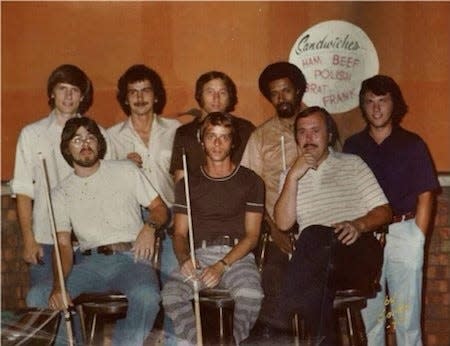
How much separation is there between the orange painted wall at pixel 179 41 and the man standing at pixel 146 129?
49 millimetres

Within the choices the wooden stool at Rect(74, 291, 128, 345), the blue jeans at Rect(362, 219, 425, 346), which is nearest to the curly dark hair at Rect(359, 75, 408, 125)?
the blue jeans at Rect(362, 219, 425, 346)

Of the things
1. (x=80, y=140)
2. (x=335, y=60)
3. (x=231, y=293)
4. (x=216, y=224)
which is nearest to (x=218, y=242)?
(x=216, y=224)

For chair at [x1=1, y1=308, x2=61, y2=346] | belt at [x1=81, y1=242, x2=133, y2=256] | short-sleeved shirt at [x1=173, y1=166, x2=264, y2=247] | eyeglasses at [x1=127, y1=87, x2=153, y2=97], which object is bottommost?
chair at [x1=1, y1=308, x2=61, y2=346]

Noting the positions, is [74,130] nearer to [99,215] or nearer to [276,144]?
[99,215]

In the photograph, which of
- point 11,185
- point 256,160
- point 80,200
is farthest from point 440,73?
point 11,185

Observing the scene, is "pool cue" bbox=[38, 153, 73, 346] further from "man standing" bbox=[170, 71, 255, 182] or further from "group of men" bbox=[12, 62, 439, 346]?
"man standing" bbox=[170, 71, 255, 182]


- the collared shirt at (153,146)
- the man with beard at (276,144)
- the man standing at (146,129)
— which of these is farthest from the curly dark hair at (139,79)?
the man with beard at (276,144)

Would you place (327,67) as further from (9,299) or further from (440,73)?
(9,299)

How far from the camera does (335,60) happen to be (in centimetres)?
283

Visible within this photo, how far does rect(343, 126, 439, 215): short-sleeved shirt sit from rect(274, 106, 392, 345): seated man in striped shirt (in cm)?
13

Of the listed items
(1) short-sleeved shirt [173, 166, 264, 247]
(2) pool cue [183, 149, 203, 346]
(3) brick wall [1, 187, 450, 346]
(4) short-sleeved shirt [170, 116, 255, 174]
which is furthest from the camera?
(3) brick wall [1, 187, 450, 346]

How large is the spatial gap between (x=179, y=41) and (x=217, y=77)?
0.76 feet

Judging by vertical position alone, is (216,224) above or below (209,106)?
below

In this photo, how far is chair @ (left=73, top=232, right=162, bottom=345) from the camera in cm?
253
